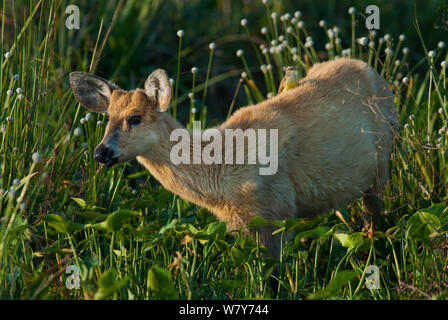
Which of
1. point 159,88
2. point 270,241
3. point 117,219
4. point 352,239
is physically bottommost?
point 270,241

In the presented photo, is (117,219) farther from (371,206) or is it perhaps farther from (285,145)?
(371,206)

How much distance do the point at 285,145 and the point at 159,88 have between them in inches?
35.0

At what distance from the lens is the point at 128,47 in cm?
749

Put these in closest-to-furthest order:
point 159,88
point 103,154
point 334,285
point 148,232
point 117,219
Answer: point 334,285, point 117,219, point 103,154, point 148,232, point 159,88

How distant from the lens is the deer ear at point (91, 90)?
4453 mm

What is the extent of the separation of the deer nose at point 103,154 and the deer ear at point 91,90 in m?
0.56

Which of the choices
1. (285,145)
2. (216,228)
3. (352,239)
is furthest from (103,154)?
(352,239)

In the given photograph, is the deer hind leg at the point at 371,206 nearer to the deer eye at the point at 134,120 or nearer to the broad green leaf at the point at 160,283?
the deer eye at the point at 134,120

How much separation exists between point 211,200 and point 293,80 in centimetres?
118

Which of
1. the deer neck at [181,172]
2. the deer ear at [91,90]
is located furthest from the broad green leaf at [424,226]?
the deer ear at [91,90]

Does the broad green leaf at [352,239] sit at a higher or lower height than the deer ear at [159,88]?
lower

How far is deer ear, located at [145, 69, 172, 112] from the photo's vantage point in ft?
13.9

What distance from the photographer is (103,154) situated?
4.01 meters

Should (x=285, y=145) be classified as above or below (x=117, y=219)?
above
